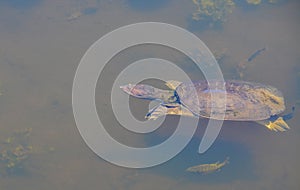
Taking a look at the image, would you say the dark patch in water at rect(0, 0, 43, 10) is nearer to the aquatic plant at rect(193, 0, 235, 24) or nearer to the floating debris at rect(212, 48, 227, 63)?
the aquatic plant at rect(193, 0, 235, 24)

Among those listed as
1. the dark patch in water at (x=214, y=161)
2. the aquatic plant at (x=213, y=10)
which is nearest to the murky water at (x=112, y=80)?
the dark patch in water at (x=214, y=161)

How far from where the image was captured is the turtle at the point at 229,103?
4.52 meters

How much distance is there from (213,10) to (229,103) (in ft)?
8.48

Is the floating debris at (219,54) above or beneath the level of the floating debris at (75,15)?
beneath

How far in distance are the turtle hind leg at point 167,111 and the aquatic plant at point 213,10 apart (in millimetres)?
2355

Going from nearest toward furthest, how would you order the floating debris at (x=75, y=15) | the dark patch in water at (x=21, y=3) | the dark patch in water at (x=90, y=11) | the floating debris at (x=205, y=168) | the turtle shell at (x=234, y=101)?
1. the floating debris at (x=205, y=168)
2. the turtle shell at (x=234, y=101)
3. the floating debris at (x=75, y=15)
4. the dark patch in water at (x=90, y=11)
5. the dark patch in water at (x=21, y=3)

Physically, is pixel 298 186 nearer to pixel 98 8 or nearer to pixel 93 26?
pixel 93 26

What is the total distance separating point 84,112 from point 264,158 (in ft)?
8.58

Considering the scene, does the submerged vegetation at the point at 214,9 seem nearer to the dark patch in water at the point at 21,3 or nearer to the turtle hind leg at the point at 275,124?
the turtle hind leg at the point at 275,124

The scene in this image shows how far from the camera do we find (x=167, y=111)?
4.76 metres

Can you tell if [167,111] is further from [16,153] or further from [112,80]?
[16,153]

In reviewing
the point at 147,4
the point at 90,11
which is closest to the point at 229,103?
the point at 147,4

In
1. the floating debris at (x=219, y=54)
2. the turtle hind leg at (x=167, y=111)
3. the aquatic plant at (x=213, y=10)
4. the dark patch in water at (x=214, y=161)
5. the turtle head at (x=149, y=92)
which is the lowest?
the dark patch in water at (x=214, y=161)

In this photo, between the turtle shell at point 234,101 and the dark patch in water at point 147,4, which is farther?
the dark patch in water at point 147,4
